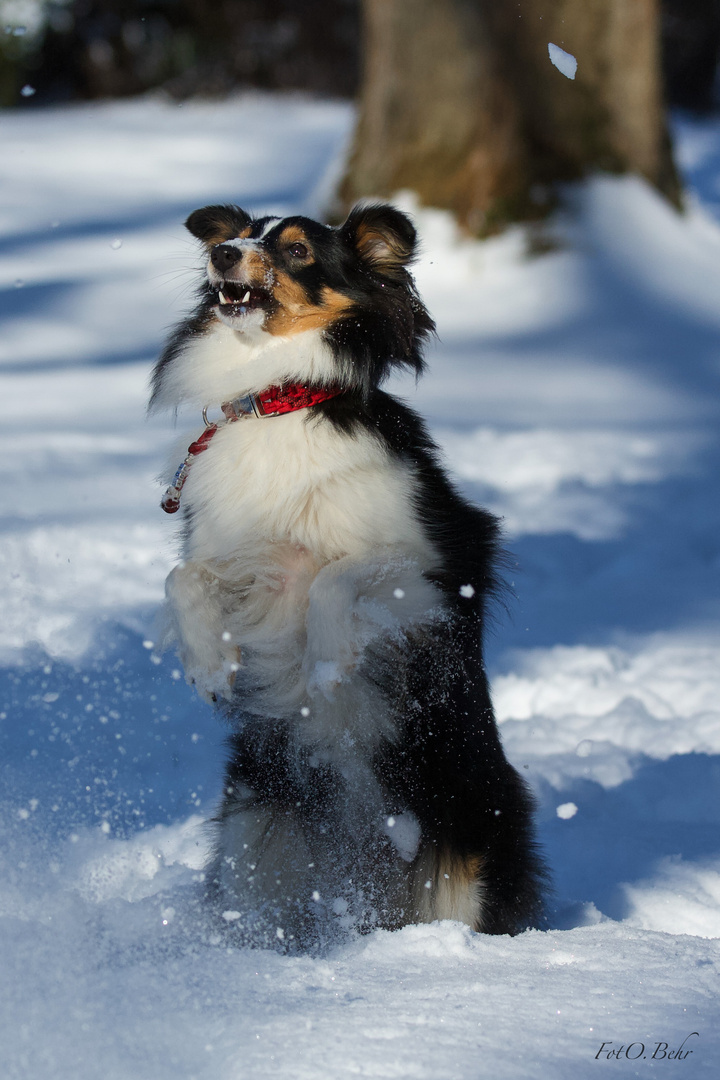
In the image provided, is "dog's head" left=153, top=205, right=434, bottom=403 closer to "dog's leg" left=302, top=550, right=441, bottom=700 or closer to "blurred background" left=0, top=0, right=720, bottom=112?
"dog's leg" left=302, top=550, right=441, bottom=700

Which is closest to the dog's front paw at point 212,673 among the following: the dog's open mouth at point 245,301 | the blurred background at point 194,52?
the dog's open mouth at point 245,301

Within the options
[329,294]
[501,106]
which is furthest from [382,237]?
[501,106]

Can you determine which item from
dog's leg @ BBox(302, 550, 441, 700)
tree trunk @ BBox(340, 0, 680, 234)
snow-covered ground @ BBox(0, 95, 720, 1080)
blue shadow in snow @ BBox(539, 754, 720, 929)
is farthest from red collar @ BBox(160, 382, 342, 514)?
tree trunk @ BBox(340, 0, 680, 234)

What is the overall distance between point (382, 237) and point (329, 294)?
194mm

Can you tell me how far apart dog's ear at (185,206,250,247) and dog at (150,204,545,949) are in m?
0.17

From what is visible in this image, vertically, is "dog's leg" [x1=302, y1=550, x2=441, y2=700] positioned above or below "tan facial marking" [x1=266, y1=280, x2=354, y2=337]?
below

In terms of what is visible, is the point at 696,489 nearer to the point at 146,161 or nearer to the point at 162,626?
the point at 162,626

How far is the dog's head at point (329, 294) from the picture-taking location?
258 centimetres

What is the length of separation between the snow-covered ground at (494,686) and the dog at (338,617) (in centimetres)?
23

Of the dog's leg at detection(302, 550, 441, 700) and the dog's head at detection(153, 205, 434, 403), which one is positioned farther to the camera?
the dog's head at detection(153, 205, 434, 403)

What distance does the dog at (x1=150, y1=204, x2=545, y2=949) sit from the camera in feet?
8.06

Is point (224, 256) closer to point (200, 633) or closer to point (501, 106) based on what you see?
point (200, 633)

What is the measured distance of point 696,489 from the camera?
5770mm

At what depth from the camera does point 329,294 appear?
2.64 meters
